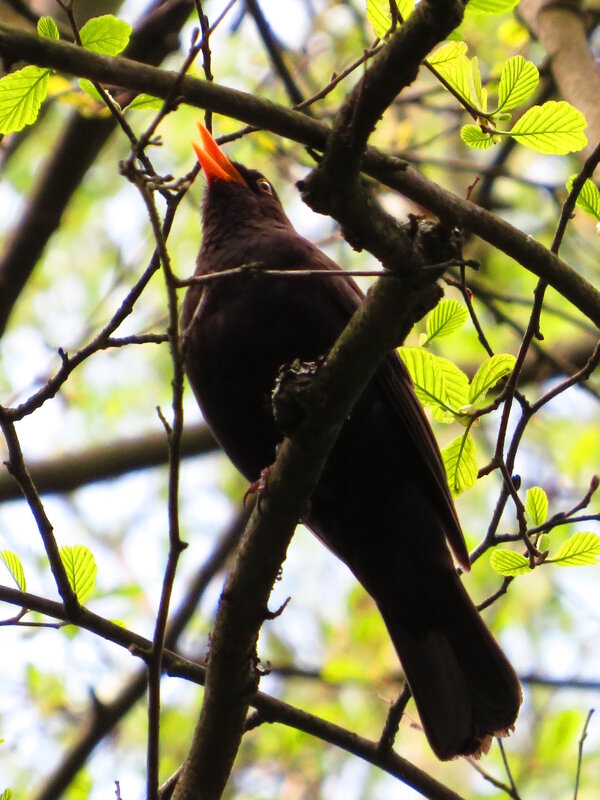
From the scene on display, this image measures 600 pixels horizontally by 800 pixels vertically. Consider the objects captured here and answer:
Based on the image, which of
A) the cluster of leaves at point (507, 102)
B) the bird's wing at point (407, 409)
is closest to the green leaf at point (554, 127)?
the cluster of leaves at point (507, 102)

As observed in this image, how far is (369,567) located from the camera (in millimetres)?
3734

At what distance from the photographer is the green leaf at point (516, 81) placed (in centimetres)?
245

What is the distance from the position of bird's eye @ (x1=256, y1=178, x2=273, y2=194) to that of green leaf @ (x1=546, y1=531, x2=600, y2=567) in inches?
91.8

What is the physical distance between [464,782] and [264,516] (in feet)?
27.2

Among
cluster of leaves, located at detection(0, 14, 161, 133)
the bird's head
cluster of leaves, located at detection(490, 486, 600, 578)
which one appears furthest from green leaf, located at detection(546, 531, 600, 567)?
the bird's head

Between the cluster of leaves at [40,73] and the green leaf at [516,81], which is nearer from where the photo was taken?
the cluster of leaves at [40,73]

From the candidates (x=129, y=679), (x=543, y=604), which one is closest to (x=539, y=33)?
(x=129, y=679)

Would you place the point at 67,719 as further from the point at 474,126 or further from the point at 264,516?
the point at 474,126

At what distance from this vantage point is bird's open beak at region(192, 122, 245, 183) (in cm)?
421

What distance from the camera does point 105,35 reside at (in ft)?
7.75

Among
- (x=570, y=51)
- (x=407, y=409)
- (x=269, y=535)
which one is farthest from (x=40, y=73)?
(x=570, y=51)

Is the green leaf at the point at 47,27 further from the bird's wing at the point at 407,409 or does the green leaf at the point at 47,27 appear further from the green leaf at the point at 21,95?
the bird's wing at the point at 407,409

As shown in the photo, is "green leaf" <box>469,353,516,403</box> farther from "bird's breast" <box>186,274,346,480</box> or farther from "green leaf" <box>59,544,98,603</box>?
"green leaf" <box>59,544,98,603</box>

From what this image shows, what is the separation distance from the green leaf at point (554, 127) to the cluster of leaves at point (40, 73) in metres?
0.96
